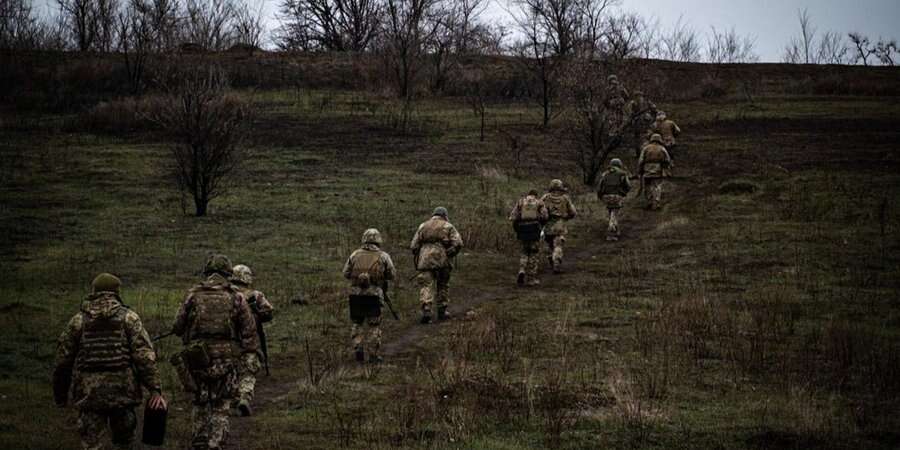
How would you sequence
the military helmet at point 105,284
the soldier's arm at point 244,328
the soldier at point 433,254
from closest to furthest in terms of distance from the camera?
the military helmet at point 105,284 < the soldier's arm at point 244,328 < the soldier at point 433,254

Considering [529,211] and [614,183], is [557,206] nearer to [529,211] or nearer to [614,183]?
[529,211]

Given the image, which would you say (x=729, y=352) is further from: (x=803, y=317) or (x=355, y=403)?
(x=355, y=403)

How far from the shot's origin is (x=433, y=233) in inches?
685

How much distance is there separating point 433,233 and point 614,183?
8.63m

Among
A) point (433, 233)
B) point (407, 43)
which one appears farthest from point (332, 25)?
point (433, 233)

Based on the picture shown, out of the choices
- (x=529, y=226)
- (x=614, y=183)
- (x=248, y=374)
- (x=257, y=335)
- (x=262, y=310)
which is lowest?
(x=248, y=374)

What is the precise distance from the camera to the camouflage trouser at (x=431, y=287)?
17.3 m

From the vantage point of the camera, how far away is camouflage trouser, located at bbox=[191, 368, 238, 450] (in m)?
10.3

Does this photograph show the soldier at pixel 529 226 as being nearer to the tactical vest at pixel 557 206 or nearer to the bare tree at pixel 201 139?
the tactical vest at pixel 557 206

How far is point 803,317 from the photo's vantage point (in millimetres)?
17031

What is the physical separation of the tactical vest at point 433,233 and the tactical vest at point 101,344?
8.62 m

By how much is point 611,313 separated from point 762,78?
137 ft

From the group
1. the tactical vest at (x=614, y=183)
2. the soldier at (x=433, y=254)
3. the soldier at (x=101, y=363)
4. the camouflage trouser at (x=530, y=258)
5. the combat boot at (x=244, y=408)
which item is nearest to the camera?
the soldier at (x=101, y=363)

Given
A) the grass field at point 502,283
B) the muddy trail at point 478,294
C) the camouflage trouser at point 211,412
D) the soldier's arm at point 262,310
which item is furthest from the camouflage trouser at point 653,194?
the camouflage trouser at point 211,412
